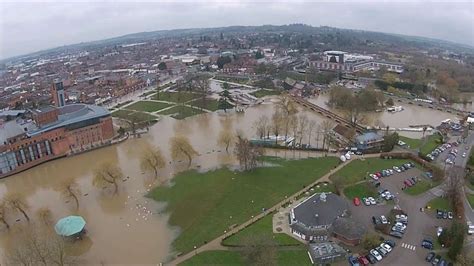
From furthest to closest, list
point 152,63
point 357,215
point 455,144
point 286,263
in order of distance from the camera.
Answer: point 152,63, point 455,144, point 357,215, point 286,263

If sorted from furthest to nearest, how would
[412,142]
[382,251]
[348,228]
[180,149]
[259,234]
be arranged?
[412,142]
[180,149]
[259,234]
[348,228]
[382,251]

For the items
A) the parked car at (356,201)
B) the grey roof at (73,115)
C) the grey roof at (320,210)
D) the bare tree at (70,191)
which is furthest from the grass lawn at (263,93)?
the grey roof at (320,210)

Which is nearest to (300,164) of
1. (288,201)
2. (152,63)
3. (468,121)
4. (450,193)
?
(288,201)

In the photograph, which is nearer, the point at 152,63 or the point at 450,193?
the point at 450,193

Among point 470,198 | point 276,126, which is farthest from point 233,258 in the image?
point 276,126

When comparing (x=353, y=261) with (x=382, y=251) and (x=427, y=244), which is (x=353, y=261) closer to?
(x=382, y=251)

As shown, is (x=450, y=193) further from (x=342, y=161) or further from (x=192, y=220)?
(x=192, y=220)

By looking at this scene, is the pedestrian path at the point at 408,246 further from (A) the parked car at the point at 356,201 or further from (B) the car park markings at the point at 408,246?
(A) the parked car at the point at 356,201
